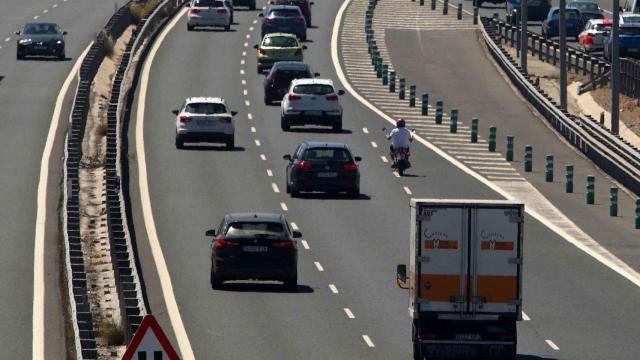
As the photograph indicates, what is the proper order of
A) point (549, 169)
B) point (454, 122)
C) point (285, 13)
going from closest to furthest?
point (549, 169) → point (454, 122) → point (285, 13)

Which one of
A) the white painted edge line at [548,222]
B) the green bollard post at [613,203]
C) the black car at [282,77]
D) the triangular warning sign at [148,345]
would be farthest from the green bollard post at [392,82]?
the triangular warning sign at [148,345]

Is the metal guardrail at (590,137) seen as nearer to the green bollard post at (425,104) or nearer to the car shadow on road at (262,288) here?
the green bollard post at (425,104)

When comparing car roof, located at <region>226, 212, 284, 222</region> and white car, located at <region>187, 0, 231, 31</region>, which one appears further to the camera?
white car, located at <region>187, 0, 231, 31</region>

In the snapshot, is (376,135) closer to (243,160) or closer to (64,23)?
(243,160)

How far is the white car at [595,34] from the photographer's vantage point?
85.8 m

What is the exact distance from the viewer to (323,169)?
4731cm

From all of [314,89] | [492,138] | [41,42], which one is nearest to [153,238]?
[492,138]

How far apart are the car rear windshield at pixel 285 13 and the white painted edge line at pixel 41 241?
56.6 feet

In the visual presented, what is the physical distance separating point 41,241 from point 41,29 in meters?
39.1

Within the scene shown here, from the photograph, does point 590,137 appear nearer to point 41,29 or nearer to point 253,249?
point 253,249

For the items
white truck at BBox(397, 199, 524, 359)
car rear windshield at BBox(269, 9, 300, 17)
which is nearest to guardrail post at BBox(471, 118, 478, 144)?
car rear windshield at BBox(269, 9, 300, 17)

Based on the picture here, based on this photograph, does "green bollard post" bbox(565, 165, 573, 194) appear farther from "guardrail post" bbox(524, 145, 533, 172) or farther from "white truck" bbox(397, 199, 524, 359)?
"white truck" bbox(397, 199, 524, 359)

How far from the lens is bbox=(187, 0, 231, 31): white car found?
A: 3565 inches

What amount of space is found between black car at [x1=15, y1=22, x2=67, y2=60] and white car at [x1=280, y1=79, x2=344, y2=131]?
829 inches
